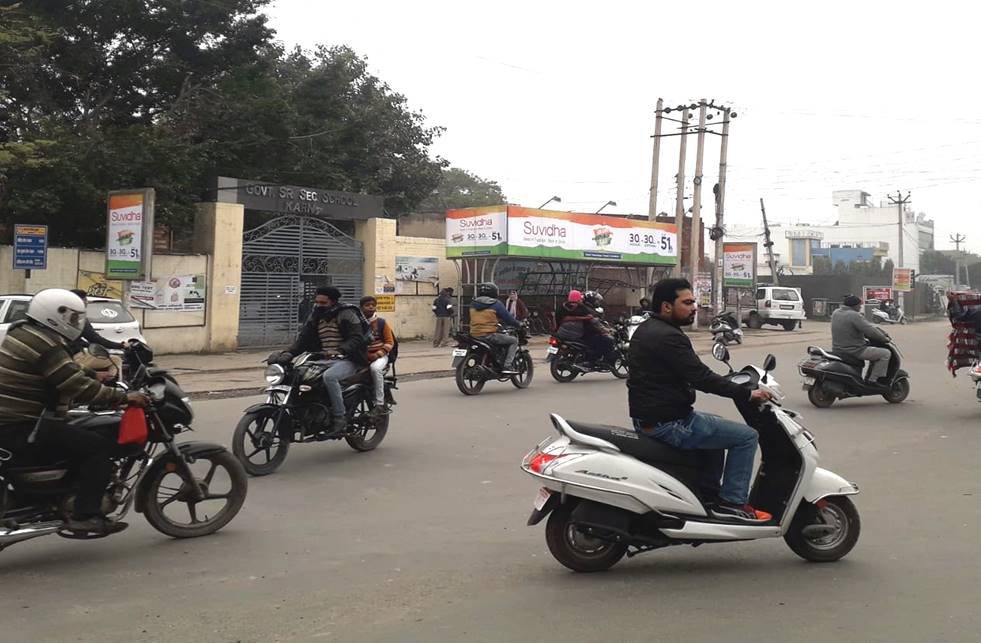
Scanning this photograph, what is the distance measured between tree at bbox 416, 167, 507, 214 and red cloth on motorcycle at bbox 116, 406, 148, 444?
5107cm

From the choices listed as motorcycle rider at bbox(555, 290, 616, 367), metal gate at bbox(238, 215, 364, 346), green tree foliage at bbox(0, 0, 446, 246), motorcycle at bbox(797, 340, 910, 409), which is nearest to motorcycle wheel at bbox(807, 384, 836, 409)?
motorcycle at bbox(797, 340, 910, 409)

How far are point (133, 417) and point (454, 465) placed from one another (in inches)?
148

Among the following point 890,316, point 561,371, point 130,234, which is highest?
point 130,234

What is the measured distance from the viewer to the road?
427 centimetres

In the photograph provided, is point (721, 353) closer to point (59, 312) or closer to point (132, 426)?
point (132, 426)

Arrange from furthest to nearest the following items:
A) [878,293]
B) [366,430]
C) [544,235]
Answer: [878,293]
[544,235]
[366,430]

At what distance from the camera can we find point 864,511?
661 centimetres

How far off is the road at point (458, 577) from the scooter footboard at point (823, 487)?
421mm

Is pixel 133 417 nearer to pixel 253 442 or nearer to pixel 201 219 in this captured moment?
pixel 253 442

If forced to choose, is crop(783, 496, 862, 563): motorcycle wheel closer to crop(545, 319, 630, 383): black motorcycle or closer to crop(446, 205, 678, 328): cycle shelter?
crop(545, 319, 630, 383): black motorcycle

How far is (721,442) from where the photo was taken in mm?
4984

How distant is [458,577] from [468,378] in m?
9.01

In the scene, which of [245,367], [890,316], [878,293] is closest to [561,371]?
[245,367]

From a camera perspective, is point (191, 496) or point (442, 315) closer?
point (191, 496)
